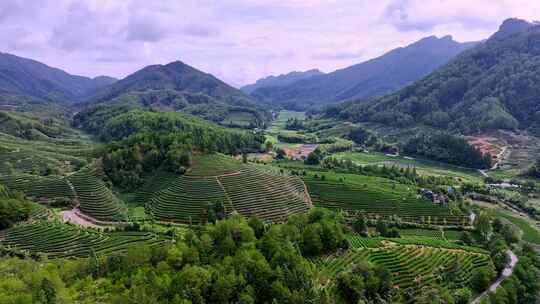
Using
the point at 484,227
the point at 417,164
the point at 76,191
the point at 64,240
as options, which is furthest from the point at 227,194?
the point at 417,164

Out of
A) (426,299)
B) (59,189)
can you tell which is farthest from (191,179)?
(426,299)

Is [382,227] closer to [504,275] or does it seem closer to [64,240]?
[504,275]

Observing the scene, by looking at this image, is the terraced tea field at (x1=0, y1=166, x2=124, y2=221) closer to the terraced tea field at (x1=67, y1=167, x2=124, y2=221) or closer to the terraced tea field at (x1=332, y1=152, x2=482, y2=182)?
the terraced tea field at (x1=67, y1=167, x2=124, y2=221)

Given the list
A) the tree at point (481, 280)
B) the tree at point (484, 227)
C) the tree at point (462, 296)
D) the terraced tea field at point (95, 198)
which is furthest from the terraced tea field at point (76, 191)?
the tree at point (484, 227)

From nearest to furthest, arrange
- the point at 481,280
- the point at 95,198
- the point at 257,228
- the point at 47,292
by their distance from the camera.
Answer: the point at 47,292 → the point at 481,280 → the point at 257,228 → the point at 95,198

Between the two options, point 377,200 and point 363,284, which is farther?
point 377,200

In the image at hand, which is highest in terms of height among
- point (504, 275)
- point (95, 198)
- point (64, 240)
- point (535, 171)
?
point (535, 171)

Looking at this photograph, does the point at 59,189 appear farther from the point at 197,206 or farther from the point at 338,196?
the point at 338,196
